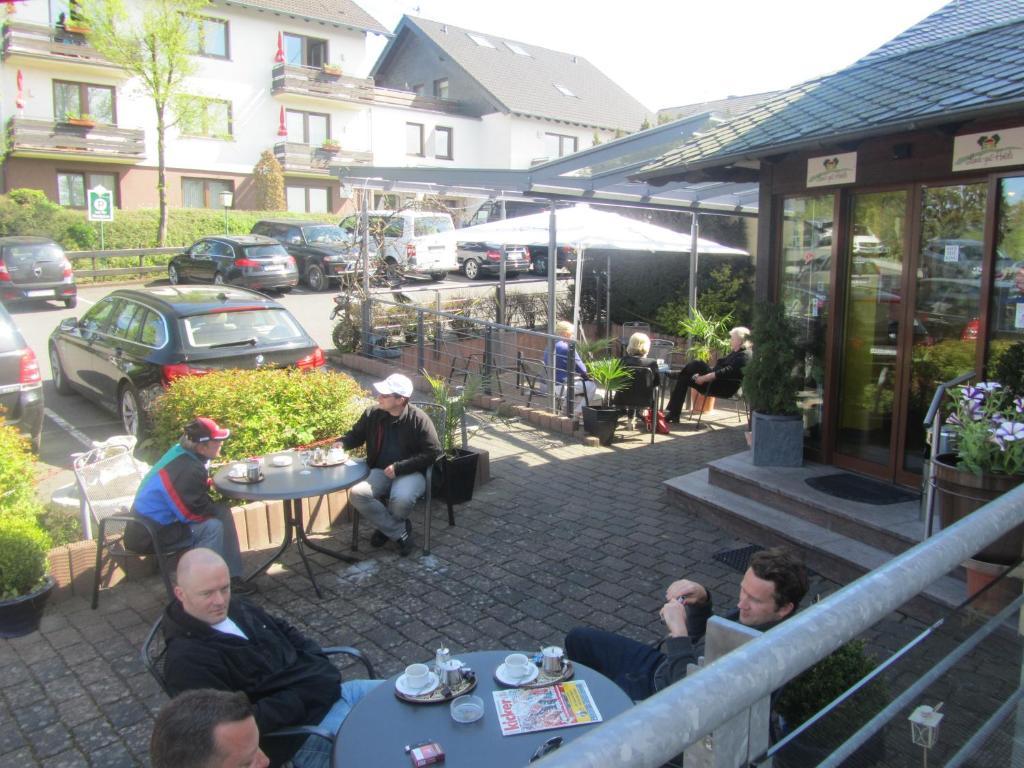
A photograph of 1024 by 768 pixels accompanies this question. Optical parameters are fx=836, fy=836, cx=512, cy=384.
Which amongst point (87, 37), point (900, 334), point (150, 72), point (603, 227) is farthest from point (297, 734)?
point (87, 37)

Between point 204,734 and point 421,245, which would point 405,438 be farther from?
point 421,245

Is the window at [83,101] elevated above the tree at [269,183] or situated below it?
above

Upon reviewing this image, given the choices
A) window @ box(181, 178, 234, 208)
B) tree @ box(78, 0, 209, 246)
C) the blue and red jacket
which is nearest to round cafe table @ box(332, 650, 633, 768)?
the blue and red jacket

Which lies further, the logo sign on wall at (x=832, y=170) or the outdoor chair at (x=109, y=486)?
the logo sign on wall at (x=832, y=170)

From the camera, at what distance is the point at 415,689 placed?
2.88 m

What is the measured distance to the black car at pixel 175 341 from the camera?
26.3ft

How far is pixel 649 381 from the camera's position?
898 centimetres

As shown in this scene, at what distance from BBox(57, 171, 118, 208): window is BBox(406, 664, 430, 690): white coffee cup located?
31.0 meters

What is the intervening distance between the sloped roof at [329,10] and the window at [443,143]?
459 centimetres

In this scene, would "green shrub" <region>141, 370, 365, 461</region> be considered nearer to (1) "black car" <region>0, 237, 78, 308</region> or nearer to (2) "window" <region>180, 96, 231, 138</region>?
(1) "black car" <region>0, 237, 78, 308</region>

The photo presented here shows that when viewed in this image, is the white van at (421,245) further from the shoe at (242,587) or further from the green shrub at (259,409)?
the shoe at (242,587)

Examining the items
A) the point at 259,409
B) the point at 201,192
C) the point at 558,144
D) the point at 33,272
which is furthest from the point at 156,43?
the point at 259,409

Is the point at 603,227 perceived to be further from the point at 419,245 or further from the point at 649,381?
the point at 419,245

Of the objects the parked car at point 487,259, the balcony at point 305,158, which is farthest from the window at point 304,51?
the parked car at point 487,259
